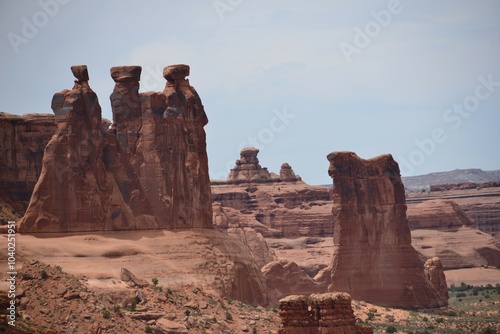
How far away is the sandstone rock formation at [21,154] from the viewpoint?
90.4m

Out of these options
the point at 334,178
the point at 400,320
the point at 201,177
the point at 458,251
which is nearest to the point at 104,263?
the point at 201,177

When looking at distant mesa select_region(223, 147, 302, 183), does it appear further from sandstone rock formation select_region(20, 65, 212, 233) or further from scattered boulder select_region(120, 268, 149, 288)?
scattered boulder select_region(120, 268, 149, 288)

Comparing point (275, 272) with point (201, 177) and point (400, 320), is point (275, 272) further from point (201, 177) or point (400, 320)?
point (201, 177)

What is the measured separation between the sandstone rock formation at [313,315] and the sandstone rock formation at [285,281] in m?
50.8

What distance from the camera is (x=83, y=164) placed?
7988 cm

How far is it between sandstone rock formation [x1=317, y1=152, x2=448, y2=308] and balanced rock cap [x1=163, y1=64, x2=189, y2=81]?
24968 mm

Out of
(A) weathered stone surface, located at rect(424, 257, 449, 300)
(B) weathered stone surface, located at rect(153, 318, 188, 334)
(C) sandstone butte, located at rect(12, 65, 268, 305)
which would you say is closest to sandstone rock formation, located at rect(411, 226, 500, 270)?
(A) weathered stone surface, located at rect(424, 257, 449, 300)

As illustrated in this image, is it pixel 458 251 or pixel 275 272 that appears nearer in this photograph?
pixel 275 272

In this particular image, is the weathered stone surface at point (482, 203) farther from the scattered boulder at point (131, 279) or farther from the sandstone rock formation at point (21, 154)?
the scattered boulder at point (131, 279)

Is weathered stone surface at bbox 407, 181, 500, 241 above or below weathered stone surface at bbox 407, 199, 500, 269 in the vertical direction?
above

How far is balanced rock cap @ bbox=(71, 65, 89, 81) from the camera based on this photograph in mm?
80375

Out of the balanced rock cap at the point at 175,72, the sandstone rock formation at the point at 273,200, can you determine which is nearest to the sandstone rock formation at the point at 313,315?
the balanced rock cap at the point at 175,72

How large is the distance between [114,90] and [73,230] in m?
9.22

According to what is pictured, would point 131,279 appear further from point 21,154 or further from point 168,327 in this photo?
point 21,154
